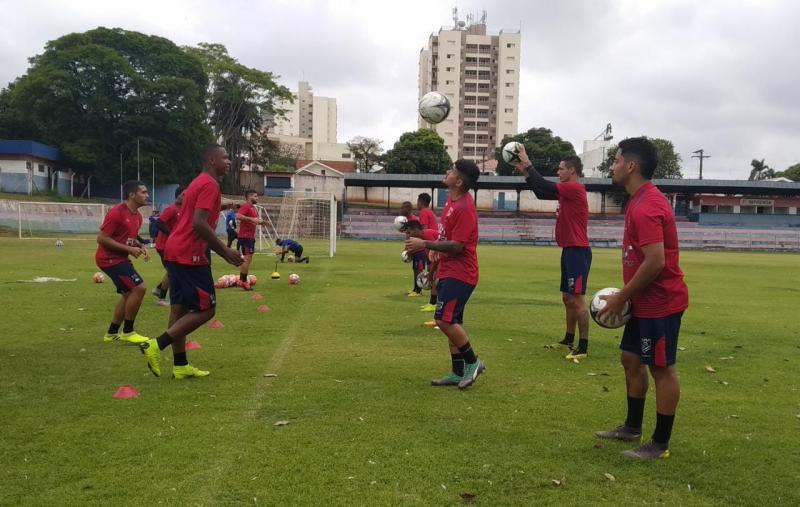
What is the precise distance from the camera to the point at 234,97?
68500mm

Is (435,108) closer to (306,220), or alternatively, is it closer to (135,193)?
(135,193)

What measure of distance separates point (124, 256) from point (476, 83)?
109450 mm

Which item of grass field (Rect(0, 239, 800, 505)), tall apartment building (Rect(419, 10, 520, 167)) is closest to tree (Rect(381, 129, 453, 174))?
tall apartment building (Rect(419, 10, 520, 167))

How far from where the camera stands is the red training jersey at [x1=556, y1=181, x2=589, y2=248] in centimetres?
763

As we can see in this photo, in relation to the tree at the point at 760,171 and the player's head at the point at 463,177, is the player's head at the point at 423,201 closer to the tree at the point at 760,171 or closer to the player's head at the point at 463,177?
the player's head at the point at 463,177

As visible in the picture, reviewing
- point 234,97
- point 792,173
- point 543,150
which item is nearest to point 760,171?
point 792,173

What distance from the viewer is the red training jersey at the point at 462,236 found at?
607cm

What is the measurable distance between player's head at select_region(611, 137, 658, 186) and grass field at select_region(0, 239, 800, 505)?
2126mm

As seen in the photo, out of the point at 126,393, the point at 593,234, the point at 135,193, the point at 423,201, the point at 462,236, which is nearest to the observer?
the point at 126,393

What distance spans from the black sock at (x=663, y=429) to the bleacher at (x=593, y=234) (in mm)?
43785

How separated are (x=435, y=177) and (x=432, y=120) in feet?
120

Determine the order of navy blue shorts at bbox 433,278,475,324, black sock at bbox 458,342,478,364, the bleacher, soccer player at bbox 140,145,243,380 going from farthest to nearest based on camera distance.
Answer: the bleacher, black sock at bbox 458,342,478,364, navy blue shorts at bbox 433,278,475,324, soccer player at bbox 140,145,243,380

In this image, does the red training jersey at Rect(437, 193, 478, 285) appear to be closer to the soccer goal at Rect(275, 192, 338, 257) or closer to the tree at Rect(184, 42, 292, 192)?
the soccer goal at Rect(275, 192, 338, 257)

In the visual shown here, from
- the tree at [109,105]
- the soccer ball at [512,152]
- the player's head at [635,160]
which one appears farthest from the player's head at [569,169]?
the tree at [109,105]
